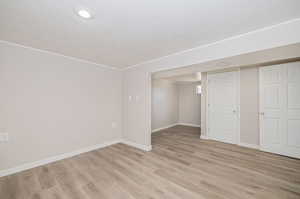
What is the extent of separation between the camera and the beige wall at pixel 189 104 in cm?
643

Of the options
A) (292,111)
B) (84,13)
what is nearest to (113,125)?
(84,13)

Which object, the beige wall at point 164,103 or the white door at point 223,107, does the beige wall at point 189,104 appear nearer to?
the beige wall at point 164,103

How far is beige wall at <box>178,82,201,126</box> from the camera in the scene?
6.43 metres

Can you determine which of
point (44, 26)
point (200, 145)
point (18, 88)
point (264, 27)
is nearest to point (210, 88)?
point (200, 145)

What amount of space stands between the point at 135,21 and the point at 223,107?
150 inches

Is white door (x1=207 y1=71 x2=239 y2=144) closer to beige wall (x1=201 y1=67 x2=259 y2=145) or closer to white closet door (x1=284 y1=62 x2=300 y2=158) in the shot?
beige wall (x1=201 y1=67 x2=259 y2=145)

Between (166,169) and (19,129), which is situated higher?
(19,129)

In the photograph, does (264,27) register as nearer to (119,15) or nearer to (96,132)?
(119,15)

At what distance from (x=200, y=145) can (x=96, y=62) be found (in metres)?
3.80

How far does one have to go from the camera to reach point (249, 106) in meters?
3.65

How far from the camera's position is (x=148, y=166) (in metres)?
2.58

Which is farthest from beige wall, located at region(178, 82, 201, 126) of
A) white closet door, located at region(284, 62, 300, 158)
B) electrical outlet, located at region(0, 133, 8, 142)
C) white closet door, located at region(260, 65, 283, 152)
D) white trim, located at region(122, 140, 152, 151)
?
electrical outlet, located at region(0, 133, 8, 142)

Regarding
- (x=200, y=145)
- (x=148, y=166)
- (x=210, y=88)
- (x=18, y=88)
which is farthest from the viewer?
(x=210, y=88)

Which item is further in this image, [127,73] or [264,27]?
[127,73]
